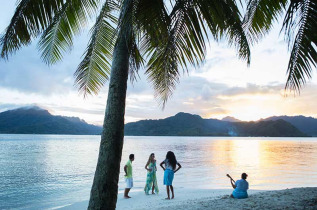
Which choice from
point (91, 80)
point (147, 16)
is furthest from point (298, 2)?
point (91, 80)

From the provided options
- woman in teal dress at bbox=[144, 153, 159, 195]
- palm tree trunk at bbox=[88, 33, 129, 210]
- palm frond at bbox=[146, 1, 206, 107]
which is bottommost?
woman in teal dress at bbox=[144, 153, 159, 195]

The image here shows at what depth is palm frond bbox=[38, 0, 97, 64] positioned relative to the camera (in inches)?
230

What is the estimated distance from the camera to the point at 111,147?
457cm

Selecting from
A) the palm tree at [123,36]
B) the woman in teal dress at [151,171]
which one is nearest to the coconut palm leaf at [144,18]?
the palm tree at [123,36]

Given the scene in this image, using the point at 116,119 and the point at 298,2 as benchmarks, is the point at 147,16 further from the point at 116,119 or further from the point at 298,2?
the point at 298,2

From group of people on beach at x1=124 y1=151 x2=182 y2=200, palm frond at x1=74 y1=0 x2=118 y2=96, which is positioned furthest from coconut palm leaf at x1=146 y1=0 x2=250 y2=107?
group of people on beach at x1=124 y1=151 x2=182 y2=200

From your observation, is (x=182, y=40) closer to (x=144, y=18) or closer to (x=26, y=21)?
(x=144, y=18)

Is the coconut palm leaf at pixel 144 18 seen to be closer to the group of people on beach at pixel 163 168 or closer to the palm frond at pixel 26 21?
the palm frond at pixel 26 21

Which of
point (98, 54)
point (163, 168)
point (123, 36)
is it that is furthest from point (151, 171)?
point (123, 36)

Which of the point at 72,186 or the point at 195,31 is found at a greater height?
the point at 195,31

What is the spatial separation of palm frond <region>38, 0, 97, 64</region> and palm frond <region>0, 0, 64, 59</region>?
24.7 inches

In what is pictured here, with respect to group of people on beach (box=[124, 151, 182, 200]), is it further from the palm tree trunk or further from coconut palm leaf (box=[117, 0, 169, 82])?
coconut palm leaf (box=[117, 0, 169, 82])

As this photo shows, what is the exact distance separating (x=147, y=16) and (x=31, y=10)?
7.23 ft

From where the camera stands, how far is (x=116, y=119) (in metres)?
4.68
